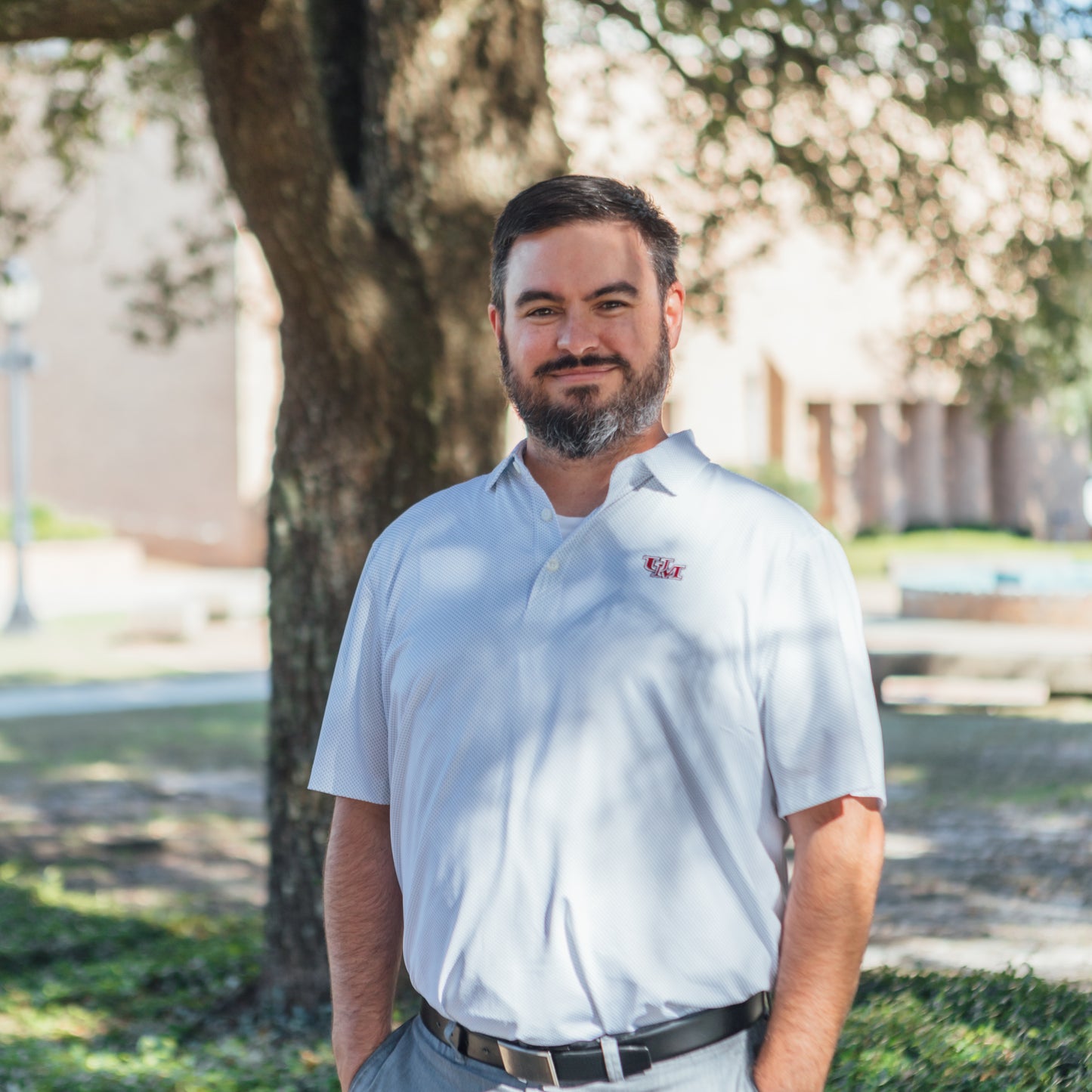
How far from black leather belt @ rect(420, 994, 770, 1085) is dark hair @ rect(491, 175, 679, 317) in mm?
1118

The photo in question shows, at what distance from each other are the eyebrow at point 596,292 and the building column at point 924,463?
35480 mm

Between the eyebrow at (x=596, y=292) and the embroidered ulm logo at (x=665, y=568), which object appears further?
the eyebrow at (x=596, y=292)

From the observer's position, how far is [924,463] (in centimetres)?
3706

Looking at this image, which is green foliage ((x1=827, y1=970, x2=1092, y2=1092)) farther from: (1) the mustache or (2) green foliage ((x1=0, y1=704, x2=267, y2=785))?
(2) green foliage ((x1=0, y1=704, x2=267, y2=785))

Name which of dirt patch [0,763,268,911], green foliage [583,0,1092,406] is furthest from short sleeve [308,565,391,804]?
green foliage [583,0,1092,406]

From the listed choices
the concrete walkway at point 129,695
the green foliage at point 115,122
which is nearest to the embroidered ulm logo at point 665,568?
the green foliage at point 115,122

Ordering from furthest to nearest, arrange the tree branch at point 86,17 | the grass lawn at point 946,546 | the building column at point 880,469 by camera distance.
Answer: the building column at point 880,469
the grass lawn at point 946,546
the tree branch at point 86,17

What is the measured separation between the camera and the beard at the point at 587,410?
7.41 feet

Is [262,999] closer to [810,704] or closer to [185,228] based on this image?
[810,704]

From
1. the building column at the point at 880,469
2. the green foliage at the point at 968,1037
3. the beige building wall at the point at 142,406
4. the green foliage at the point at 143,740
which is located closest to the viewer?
the green foliage at the point at 968,1037

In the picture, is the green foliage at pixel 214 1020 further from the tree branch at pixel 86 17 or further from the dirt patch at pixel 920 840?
the tree branch at pixel 86 17

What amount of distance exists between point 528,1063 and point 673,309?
47.0 inches

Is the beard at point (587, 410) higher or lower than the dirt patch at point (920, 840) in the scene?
higher

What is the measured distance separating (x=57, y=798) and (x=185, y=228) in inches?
157
